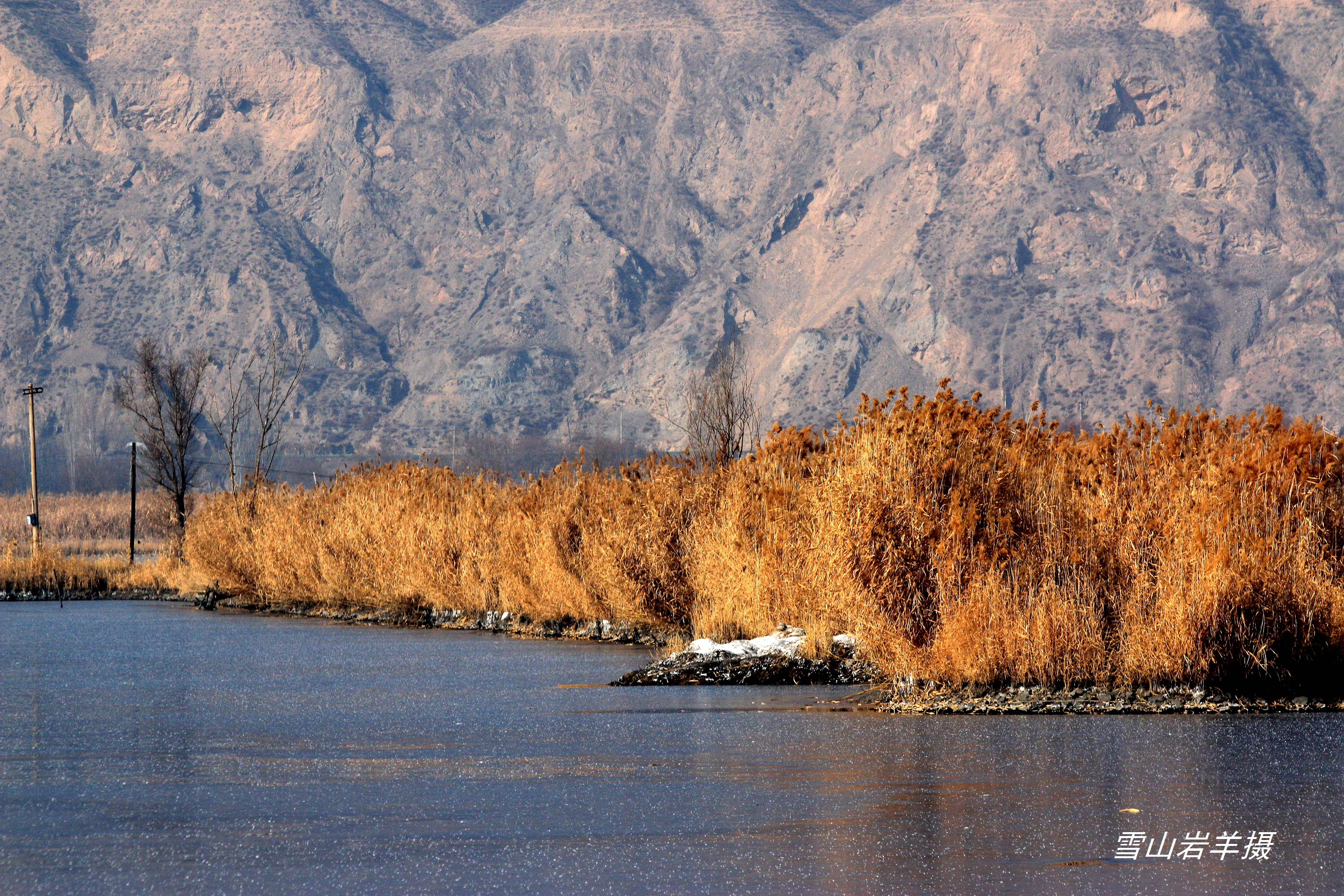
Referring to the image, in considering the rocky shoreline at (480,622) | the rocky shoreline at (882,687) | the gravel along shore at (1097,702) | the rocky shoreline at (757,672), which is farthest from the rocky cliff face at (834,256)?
the gravel along shore at (1097,702)

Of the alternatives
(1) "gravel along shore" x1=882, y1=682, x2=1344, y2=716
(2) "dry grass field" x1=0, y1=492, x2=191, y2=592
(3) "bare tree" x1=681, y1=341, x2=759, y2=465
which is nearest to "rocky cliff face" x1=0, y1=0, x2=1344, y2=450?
(2) "dry grass field" x1=0, y1=492, x2=191, y2=592

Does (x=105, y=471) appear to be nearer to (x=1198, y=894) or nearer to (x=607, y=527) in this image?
(x=607, y=527)

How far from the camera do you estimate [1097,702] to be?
16.0m

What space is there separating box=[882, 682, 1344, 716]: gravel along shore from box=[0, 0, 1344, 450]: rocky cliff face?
5182 inches

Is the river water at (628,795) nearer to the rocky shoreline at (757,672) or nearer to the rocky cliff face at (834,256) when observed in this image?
the rocky shoreline at (757,672)

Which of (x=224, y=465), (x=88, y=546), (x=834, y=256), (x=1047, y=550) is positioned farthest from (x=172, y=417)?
(x=834, y=256)

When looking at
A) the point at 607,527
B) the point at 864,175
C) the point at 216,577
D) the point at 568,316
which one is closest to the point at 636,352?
the point at 568,316

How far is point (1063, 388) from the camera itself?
15038 cm

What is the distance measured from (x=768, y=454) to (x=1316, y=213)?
501 feet

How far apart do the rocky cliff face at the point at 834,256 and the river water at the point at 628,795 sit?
5234 inches

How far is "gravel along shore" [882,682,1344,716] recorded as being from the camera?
51.7 ft

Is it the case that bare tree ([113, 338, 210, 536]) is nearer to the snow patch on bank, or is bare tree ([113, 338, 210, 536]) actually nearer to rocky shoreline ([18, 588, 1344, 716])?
rocky shoreline ([18, 588, 1344, 716])

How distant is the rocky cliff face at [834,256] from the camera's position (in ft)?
514

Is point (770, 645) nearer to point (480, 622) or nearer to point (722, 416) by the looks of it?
point (480, 622)
